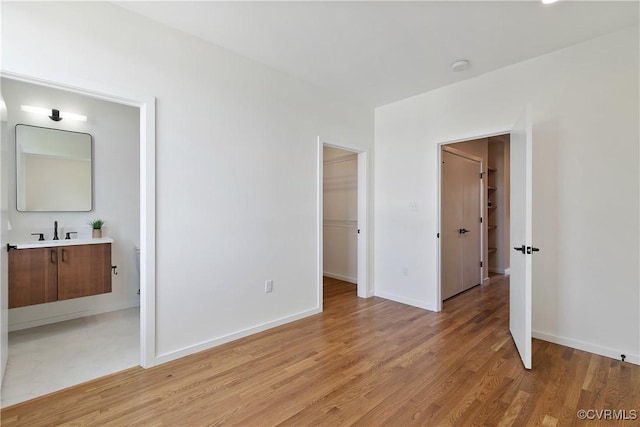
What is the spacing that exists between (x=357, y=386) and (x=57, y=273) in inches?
116

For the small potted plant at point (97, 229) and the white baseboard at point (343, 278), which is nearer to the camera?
the small potted plant at point (97, 229)

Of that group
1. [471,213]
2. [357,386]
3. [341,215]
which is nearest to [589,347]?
[357,386]

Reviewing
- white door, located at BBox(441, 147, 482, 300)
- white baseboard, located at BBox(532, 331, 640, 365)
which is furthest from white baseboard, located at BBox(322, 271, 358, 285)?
white baseboard, located at BBox(532, 331, 640, 365)

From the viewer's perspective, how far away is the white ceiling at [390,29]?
2121 millimetres

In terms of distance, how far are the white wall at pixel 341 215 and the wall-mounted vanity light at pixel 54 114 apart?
3327mm

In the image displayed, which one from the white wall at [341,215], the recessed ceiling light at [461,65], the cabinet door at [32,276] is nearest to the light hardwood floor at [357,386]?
the cabinet door at [32,276]

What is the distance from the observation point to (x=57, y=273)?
9.17 ft

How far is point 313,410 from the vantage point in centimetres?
179

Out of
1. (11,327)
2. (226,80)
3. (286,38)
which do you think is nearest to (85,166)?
(11,327)

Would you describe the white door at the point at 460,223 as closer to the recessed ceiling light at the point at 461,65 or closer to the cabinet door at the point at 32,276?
the recessed ceiling light at the point at 461,65

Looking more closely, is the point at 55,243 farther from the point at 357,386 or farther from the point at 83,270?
Result: the point at 357,386
